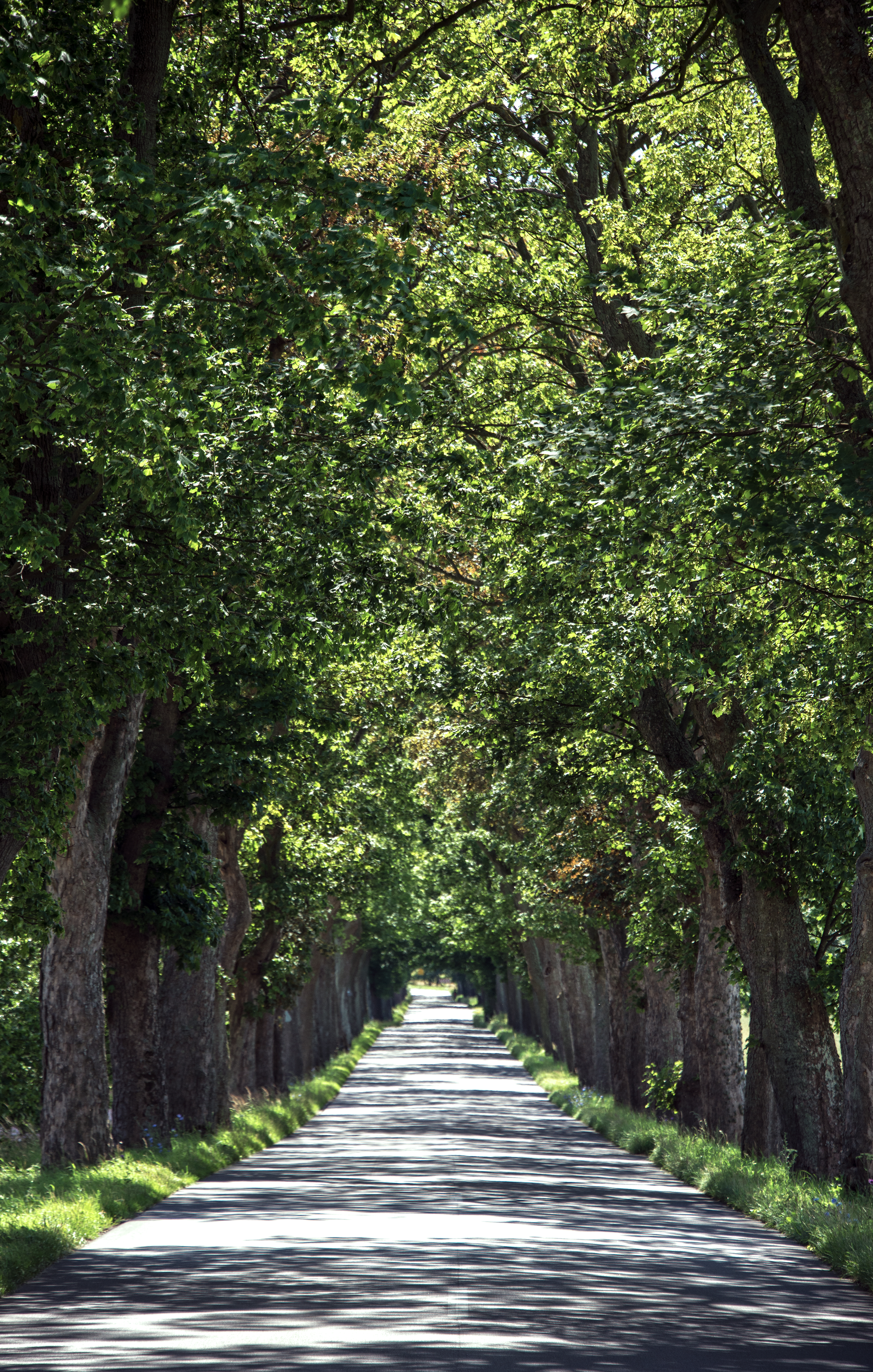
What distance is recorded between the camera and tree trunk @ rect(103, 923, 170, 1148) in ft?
66.3

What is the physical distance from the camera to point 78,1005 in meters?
17.0

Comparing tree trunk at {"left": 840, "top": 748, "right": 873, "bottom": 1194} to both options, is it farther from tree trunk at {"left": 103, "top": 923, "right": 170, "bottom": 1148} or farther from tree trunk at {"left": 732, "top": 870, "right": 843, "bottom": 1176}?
tree trunk at {"left": 103, "top": 923, "right": 170, "bottom": 1148}

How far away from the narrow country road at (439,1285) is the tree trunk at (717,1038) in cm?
229

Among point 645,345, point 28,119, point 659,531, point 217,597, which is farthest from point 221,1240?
point 645,345

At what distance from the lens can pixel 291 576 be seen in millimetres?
12008

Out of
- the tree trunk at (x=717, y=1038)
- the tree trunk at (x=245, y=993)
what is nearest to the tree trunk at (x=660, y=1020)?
the tree trunk at (x=717, y=1038)

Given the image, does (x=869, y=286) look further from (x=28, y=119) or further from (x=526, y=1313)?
(x=526, y=1313)

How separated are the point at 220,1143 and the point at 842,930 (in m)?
9.45

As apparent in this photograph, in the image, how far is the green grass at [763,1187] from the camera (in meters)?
12.2

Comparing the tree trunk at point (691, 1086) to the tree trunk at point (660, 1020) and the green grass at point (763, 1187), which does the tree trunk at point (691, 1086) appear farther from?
the tree trunk at point (660, 1020)

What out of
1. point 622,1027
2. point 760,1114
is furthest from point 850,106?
point 622,1027

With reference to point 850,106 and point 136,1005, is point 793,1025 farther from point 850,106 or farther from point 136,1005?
point 850,106

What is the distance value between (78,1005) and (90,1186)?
2.21 meters

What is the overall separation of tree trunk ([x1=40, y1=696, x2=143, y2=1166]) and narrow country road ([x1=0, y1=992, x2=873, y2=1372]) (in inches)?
53.7
